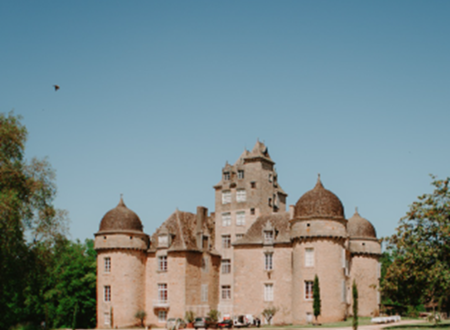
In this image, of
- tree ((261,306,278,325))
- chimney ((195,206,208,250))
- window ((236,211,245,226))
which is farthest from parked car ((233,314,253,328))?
window ((236,211,245,226))

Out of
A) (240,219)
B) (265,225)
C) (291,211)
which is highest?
(291,211)

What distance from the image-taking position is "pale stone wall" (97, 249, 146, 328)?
50844 millimetres

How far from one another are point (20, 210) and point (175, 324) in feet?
51.3

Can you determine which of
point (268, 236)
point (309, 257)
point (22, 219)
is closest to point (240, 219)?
point (268, 236)

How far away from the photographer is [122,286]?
51125mm

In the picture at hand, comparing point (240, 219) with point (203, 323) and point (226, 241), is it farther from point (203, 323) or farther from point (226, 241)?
point (203, 323)

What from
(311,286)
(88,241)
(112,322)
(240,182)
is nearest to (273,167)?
(240,182)

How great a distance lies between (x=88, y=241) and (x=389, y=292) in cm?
4907

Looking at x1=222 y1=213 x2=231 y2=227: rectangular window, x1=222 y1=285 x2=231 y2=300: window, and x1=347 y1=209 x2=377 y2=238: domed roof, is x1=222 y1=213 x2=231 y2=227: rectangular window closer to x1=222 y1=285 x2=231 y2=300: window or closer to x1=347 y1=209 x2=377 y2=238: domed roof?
x1=222 y1=285 x2=231 y2=300: window

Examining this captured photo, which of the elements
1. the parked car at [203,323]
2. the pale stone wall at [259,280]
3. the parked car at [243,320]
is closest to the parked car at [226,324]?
the parked car at [203,323]

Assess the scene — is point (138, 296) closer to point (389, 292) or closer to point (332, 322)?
point (332, 322)

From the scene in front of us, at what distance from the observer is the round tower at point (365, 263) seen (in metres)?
53.6

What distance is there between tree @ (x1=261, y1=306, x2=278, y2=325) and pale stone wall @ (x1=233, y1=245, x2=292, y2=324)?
36 cm

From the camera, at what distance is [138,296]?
5166 centimetres
